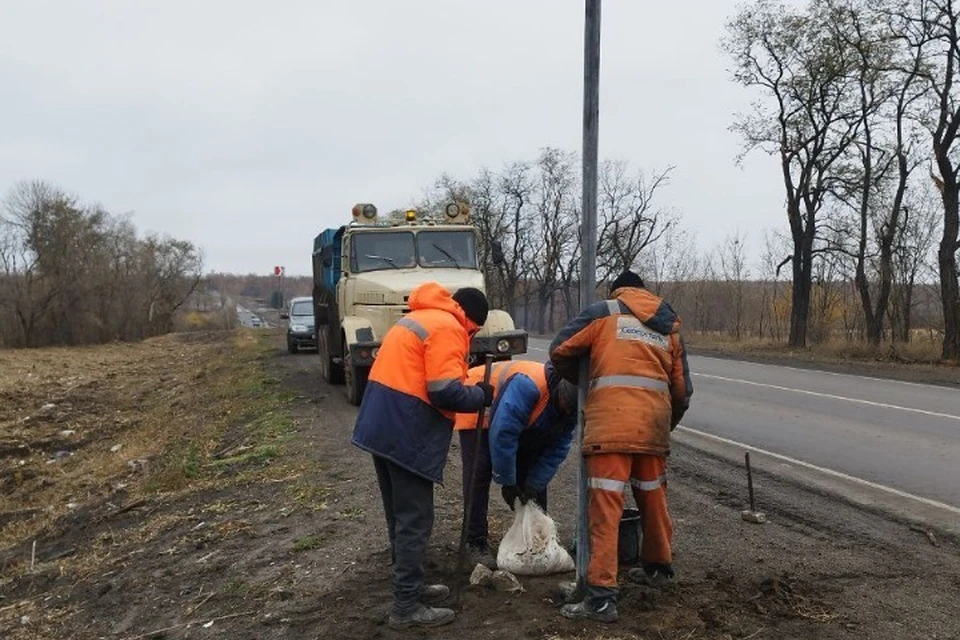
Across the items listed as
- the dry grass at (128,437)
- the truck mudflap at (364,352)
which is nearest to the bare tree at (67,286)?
the dry grass at (128,437)

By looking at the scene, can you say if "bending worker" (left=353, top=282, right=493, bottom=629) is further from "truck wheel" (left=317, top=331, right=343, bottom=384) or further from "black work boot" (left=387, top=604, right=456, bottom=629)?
"truck wheel" (left=317, top=331, right=343, bottom=384)

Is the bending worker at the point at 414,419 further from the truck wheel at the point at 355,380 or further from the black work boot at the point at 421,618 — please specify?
the truck wheel at the point at 355,380

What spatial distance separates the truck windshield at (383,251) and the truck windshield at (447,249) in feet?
0.59

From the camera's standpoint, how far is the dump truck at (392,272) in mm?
11523

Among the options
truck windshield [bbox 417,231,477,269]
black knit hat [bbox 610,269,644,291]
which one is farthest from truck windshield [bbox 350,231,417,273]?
black knit hat [bbox 610,269,644,291]

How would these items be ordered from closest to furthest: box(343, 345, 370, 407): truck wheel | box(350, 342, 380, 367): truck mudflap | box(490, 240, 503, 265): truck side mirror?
box(350, 342, 380, 367): truck mudflap, box(343, 345, 370, 407): truck wheel, box(490, 240, 503, 265): truck side mirror

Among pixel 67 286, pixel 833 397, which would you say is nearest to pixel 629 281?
pixel 833 397

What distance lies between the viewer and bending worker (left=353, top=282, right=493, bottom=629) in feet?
13.7

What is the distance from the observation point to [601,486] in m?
4.15

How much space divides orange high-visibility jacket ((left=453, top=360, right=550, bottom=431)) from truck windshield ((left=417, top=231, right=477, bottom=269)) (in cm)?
776

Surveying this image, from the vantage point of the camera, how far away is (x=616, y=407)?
412 centimetres

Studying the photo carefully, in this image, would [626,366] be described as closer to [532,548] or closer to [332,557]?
[532,548]

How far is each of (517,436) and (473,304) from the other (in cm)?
78

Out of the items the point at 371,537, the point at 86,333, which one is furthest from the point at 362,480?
the point at 86,333
